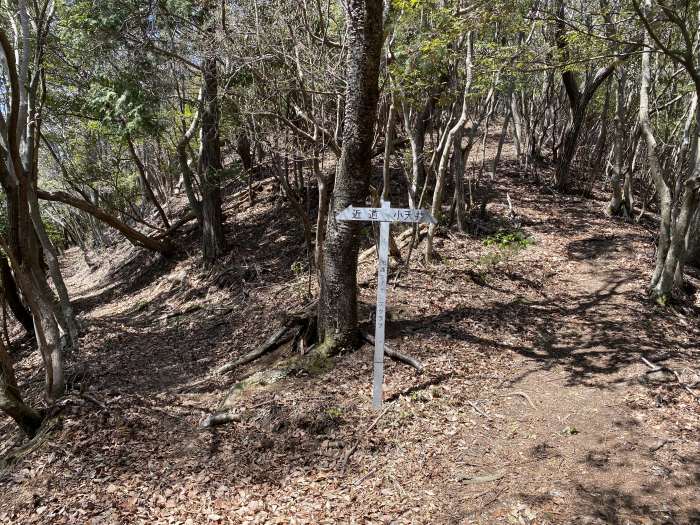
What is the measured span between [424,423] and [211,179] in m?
9.92

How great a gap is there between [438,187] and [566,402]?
16.2 feet

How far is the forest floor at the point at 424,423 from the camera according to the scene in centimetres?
418

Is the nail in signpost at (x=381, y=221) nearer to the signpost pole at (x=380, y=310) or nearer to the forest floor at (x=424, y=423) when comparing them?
the signpost pole at (x=380, y=310)

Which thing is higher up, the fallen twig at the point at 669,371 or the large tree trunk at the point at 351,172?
the large tree trunk at the point at 351,172

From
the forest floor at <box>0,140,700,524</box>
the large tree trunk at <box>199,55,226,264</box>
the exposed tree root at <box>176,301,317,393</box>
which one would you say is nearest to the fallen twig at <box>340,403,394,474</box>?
the forest floor at <box>0,140,700,524</box>

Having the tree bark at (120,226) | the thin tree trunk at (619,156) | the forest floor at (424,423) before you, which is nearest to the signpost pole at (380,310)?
the forest floor at (424,423)

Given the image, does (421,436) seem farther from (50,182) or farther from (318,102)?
(50,182)

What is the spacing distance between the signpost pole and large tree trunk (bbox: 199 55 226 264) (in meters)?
8.01

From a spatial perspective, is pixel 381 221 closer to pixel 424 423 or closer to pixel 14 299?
pixel 424 423

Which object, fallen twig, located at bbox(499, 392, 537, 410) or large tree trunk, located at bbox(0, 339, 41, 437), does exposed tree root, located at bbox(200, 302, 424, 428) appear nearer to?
fallen twig, located at bbox(499, 392, 537, 410)

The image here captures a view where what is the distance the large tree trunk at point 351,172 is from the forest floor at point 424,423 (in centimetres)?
59

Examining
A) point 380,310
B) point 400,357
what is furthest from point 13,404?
point 400,357

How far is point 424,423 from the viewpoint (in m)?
5.21

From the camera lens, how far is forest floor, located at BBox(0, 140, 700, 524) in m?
4.18
